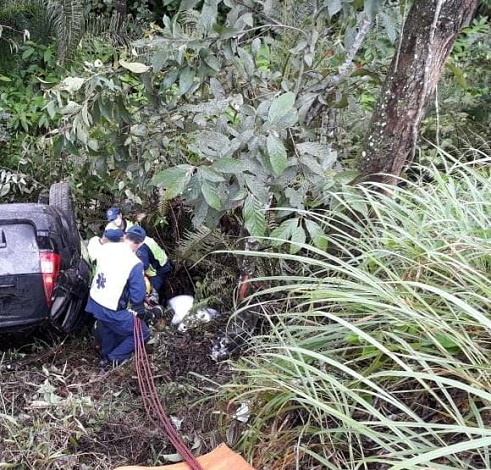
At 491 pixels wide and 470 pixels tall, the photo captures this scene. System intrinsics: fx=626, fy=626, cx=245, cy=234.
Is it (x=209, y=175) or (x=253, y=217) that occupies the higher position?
(x=209, y=175)

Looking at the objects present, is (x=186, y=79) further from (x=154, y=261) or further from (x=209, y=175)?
(x=154, y=261)

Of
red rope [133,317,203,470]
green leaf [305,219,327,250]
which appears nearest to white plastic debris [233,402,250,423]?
red rope [133,317,203,470]

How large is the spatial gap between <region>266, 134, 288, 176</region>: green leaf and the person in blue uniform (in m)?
1.72

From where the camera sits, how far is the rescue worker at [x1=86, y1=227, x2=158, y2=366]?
153 inches

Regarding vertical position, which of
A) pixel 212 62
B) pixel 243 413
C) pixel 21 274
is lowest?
Result: pixel 21 274

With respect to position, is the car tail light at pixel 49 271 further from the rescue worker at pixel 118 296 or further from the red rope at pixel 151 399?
the red rope at pixel 151 399

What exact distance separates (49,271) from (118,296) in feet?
1.90

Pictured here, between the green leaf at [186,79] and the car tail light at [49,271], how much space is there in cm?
117

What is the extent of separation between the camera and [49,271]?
11.2 ft

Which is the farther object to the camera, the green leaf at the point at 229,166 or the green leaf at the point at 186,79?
the green leaf at the point at 186,79

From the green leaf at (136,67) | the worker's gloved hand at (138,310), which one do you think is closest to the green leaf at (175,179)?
the green leaf at (136,67)

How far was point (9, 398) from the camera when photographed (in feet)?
11.0

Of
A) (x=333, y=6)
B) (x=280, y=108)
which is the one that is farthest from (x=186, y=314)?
(x=333, y=6)

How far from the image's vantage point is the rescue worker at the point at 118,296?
389 centimetres
